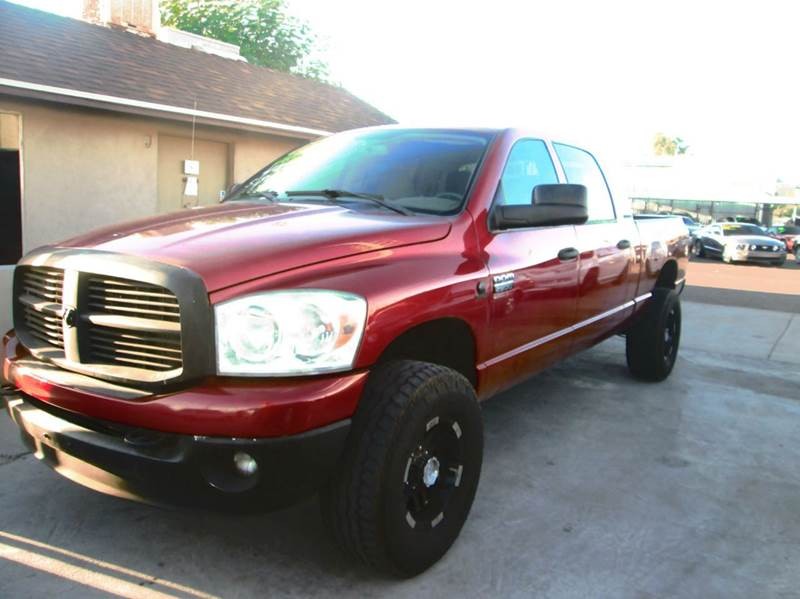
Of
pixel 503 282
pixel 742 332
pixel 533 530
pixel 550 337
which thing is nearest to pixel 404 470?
pixel 533 530

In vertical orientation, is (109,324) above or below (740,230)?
above

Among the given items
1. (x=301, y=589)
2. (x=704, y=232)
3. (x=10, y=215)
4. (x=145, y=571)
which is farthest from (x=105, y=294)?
(x=704, y=232)

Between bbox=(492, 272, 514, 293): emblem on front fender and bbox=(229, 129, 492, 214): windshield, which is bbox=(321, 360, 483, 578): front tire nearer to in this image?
bbox=(492, 272, 514, 293): emblem on front fender

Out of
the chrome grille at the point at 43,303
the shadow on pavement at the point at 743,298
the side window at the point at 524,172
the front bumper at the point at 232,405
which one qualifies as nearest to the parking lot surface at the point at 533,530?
the front bumper at the point at 232,405

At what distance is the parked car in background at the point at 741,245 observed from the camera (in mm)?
23844

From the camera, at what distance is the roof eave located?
7.66 metres

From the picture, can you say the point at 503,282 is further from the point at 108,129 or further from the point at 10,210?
the point at 10,210

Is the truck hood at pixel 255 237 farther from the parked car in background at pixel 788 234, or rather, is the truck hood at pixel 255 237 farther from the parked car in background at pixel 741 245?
the parked car in background at pixel 788 234

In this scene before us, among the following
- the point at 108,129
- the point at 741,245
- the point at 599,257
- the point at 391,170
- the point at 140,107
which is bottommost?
the point at 741,245

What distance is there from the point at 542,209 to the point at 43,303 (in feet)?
7.24

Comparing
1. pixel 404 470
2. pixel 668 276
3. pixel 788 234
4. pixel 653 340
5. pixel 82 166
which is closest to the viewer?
pixel 404 470

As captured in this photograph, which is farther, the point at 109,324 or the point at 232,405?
the point at 109,324

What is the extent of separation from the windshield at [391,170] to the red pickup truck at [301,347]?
0.02 meters

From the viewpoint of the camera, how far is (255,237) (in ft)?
8.75
